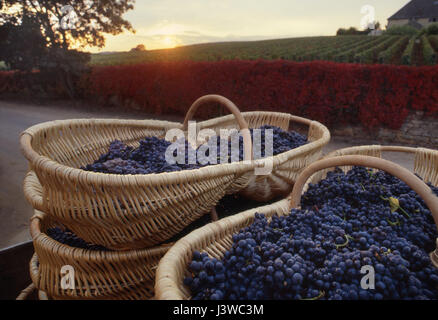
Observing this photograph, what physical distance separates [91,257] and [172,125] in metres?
1.27

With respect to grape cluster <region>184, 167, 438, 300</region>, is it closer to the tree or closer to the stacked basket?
the stacked basket

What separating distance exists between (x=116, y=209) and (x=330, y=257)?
2.68ft

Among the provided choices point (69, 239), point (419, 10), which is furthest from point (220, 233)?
point (419, 10)

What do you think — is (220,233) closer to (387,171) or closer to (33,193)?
(387,171)

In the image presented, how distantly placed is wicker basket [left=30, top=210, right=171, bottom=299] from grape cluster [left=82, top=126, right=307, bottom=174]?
0.40m

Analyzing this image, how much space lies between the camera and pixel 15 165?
182 inches

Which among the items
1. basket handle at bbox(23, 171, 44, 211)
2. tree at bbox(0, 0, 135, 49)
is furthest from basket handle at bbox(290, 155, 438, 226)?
tree at bbox(0, 0, 135, 49)

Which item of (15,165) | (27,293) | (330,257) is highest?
(330,257)

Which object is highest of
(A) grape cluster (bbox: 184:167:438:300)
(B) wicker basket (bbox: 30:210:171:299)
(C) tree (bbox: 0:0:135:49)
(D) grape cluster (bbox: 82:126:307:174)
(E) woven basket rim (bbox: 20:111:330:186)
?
(C) tree (bbox: 0:0:135:49)

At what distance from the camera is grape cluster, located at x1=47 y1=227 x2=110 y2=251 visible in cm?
147

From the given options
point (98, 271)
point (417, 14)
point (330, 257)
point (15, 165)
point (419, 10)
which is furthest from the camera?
point (419, 10)

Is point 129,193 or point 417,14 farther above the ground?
point 417,14
